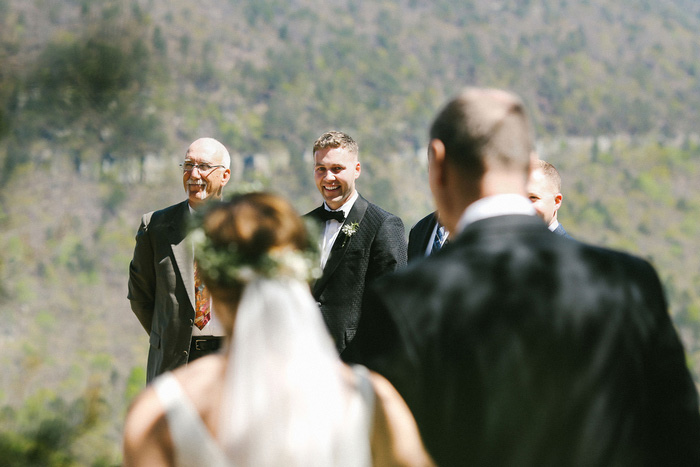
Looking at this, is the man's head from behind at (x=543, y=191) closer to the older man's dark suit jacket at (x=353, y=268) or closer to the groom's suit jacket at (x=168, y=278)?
the older man's dark suit jacket at (x=353, y=268)

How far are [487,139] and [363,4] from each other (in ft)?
188

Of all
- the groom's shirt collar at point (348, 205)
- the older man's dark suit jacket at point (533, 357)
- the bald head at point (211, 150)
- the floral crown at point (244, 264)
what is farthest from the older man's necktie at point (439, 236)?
the floral crown at point (244, 264)

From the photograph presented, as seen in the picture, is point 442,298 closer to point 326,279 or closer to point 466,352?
point 466,352

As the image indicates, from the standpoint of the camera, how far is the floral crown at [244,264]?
62.2 inches

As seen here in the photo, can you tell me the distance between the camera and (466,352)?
62.4 inches

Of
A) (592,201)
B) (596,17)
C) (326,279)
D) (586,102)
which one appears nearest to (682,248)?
(592,201)

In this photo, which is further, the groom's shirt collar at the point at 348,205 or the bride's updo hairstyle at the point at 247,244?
the groom's shirt collar at the point at 348,205

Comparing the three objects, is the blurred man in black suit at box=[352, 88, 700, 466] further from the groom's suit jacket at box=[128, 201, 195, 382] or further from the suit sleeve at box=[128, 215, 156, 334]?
the suit sleeve at box=[128, 215, 156, 334]

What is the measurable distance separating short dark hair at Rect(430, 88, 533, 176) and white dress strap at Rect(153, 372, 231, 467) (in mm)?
836

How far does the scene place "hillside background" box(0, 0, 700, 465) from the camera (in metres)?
5.08

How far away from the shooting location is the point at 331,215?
4512mm

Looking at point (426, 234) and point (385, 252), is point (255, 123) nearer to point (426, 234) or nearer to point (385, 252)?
point (385, 252)

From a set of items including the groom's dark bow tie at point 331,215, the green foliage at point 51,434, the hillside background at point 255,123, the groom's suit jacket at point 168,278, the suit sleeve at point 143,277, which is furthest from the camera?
the hillside background at point 255,123

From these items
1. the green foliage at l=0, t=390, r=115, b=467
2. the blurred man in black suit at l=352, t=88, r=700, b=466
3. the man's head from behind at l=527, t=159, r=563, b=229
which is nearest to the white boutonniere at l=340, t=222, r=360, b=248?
the man's head from behind at l=527, t=159, r=563, b=229
